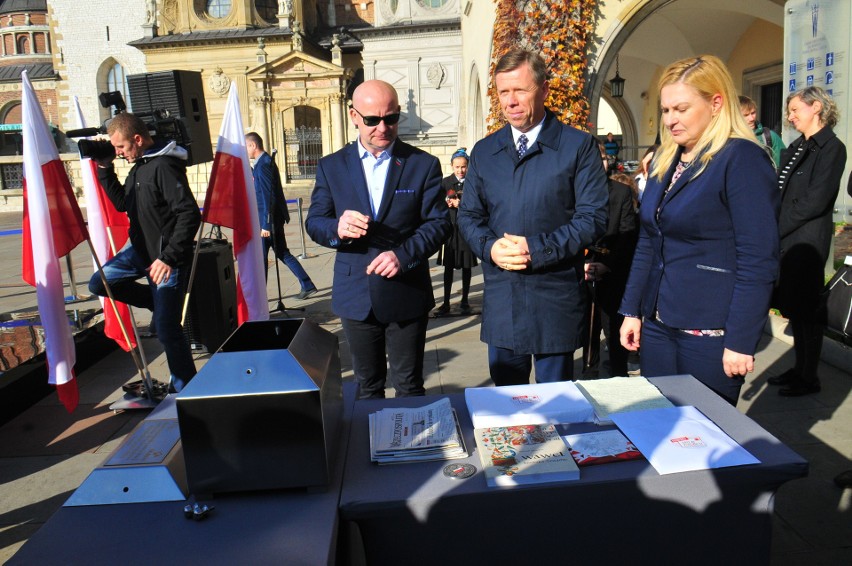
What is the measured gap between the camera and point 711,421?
2051 millimetres

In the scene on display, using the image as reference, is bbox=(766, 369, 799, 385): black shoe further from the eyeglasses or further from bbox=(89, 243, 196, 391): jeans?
bbox=(89, 243, 196, 391): jeans

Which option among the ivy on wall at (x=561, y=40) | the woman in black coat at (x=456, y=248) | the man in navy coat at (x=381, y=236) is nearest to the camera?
the man in navy coat at (x=381, y=236)

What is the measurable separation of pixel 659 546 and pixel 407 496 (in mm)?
723

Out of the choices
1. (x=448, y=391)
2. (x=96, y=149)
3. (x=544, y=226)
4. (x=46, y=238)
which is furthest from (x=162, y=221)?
(x=544, y=226)

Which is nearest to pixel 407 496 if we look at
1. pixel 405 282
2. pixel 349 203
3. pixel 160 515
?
pixel 160 515

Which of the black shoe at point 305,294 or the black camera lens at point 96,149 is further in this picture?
the black shoe at point 305,294

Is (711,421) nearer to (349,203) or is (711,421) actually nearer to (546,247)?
(546,247)

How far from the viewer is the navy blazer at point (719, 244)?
7.59 feet

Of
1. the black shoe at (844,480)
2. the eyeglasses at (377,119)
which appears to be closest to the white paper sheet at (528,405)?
the eyeglasses at (377,119)

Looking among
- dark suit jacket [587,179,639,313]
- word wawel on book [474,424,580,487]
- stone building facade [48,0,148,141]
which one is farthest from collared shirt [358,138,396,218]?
stone building facade [48,0,148,141]

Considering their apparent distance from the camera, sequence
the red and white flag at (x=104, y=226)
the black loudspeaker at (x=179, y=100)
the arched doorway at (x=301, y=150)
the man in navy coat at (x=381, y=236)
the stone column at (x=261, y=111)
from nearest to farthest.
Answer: the man in navy coat at (x=381, y=236)
the red and white flag at (x=104, y=226)
the black loudspeaker at (x=179, y=100)
the stone column at (x=261, y=111)
the arched doorway at (x=301, y=150)

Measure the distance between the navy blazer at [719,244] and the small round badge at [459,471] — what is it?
116 centimetres

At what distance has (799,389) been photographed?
14.2 ft

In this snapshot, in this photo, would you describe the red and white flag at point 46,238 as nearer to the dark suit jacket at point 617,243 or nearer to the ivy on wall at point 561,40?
the dark suit jacket at point 617,243
